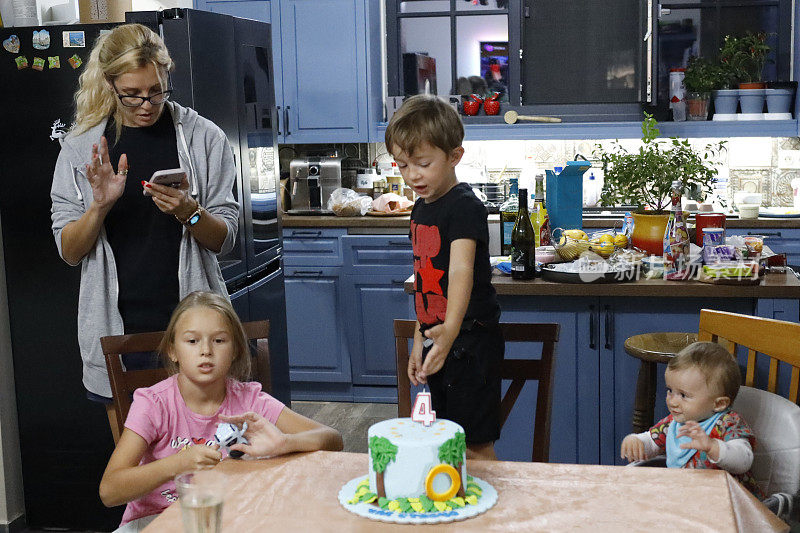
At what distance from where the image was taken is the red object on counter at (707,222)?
2.94m

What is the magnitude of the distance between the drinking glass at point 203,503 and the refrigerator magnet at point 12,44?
2.31 m

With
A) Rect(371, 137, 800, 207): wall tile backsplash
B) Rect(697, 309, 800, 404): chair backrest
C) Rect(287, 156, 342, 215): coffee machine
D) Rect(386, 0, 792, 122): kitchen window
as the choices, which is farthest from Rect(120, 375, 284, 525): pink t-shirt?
Rect(386, 0, 792, 122): kitchen window

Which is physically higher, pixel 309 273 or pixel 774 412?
pixel 774 412

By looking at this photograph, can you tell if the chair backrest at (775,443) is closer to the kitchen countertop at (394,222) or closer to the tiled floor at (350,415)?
the tiled floor at (350,415)

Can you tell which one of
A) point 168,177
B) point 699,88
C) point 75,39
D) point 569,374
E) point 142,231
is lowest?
point 569,374

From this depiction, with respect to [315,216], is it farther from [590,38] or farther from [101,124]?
[101,124]

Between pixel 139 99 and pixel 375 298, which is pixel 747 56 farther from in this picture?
pixel 139 99

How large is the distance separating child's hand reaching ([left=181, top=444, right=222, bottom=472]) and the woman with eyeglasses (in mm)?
812

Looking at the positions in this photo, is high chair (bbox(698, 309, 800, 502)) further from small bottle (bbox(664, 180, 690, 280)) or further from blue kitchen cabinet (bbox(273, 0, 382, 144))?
blue kitchen cabinet (bbox(273, 0, 382, 144))

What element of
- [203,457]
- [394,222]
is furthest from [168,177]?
[394,222]

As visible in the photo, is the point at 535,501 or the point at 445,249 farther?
the point at 445,249

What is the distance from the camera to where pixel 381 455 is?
1.35 metres

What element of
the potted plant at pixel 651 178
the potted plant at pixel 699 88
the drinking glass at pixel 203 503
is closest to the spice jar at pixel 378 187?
the potted plant at pixel 699 88

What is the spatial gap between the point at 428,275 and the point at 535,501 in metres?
0.88
